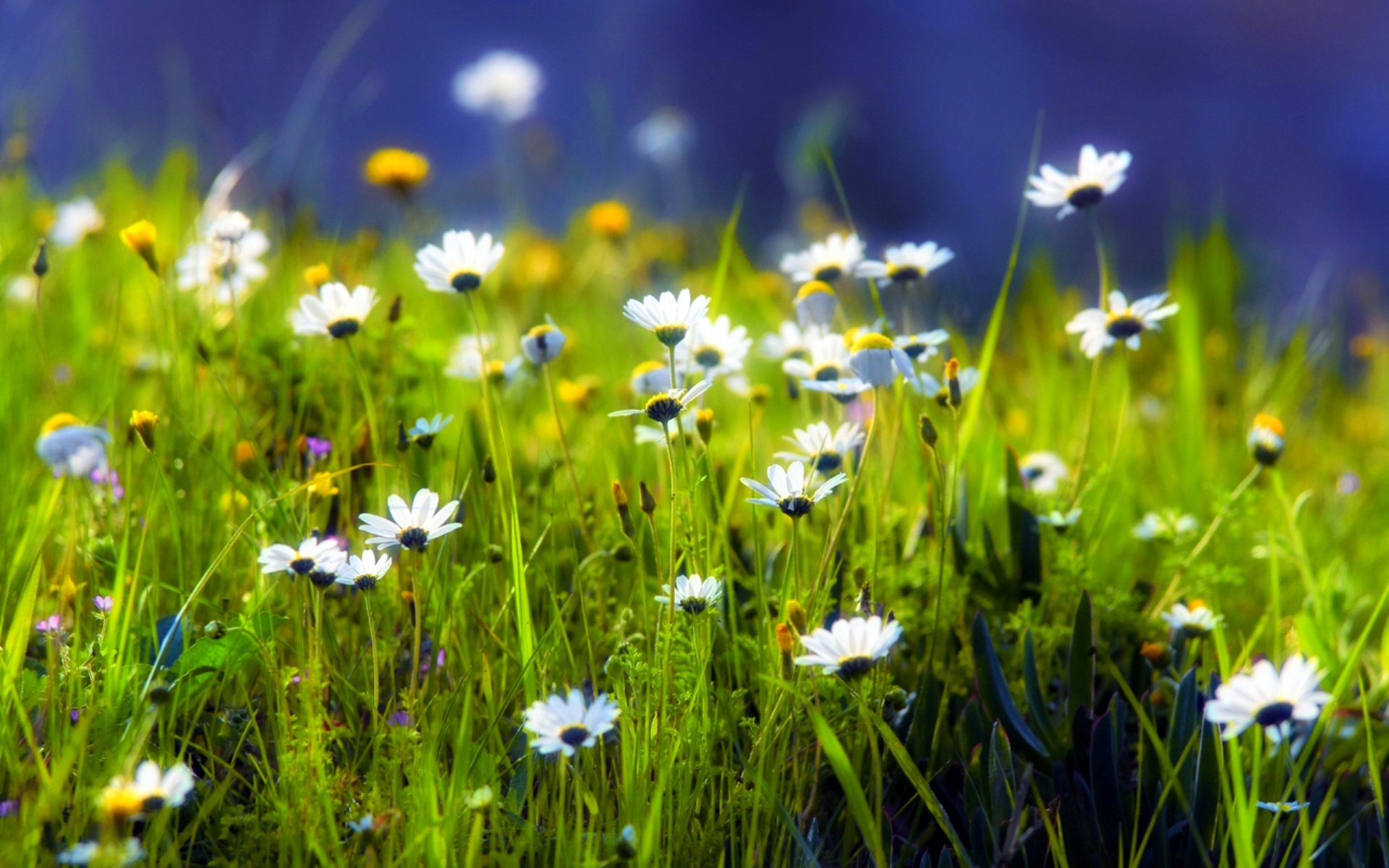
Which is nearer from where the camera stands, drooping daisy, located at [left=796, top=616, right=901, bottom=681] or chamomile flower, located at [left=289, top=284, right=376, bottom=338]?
drooping daisy, located at [left=796, top=616, right=901, bottom=681]

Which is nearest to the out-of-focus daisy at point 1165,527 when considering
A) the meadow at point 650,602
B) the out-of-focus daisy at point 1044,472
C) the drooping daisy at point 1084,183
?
the meadow at point 650,602

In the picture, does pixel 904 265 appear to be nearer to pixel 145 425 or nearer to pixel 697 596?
pixel 697 596

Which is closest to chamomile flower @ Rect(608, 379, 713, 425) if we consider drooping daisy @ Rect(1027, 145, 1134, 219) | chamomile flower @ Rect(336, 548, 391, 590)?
chamomile flower @ Rect(336, 548, 391, 590)

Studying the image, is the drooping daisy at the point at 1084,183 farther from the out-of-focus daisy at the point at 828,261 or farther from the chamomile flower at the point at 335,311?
the chamomile flower at the point at 335,311

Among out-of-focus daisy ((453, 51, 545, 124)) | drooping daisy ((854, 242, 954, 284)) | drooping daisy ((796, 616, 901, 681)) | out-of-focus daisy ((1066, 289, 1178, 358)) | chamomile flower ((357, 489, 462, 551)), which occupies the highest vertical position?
out-of-focus daisy ((453, 51, 545, 124))

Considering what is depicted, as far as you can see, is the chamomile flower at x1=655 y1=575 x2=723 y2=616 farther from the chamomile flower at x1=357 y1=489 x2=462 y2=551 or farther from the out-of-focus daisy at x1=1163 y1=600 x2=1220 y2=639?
the out-of-focus daisy at x1=1163 y1=600 x2=1220 y2=639

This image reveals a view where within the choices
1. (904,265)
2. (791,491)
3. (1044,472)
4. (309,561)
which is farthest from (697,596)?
(1044,472)

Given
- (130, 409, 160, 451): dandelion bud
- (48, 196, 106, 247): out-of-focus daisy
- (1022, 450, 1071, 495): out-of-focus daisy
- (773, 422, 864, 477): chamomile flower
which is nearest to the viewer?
(130, 409, 160, 451): dandelion bud
